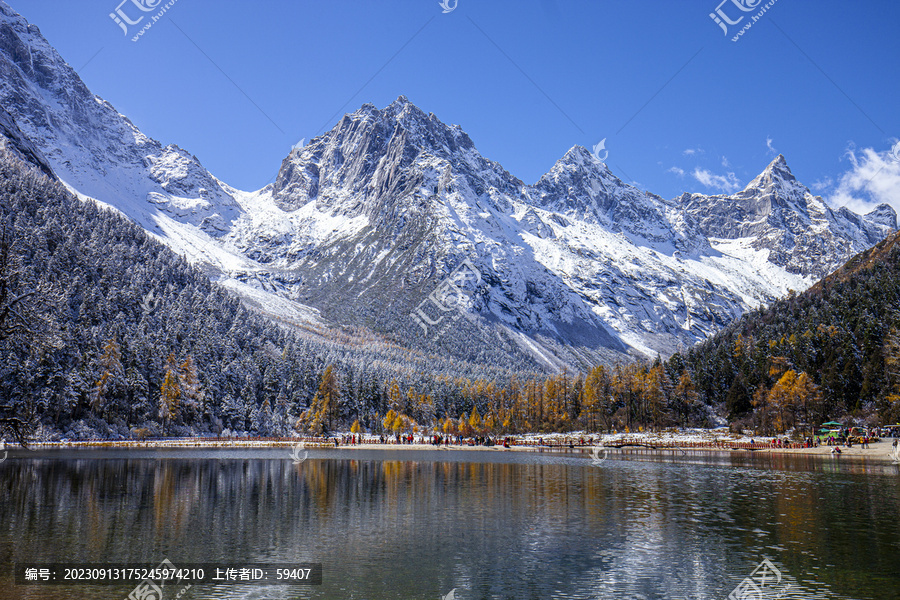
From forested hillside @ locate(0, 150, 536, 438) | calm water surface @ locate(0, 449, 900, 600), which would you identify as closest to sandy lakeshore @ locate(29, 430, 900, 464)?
forested hillside @ locate(0, 150, 536, 438)

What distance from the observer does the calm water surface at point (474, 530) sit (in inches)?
845

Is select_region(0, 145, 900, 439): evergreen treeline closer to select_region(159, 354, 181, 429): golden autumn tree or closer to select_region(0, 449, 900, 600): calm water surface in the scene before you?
select_region(159, 354, 181, 429): golden autumn tree

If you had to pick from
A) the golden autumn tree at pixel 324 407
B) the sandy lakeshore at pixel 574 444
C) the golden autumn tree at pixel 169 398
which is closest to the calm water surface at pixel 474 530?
the sandy lakeshore at pixel 574 444

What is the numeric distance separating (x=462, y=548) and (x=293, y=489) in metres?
22.6

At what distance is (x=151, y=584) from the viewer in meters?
20.8

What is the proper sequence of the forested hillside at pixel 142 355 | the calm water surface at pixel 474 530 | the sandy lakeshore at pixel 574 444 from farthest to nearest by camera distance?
the forested hillside at pixel 142 355, the sandy lakeshore at pixel 574 444, the calm water surface at pixel 474 530

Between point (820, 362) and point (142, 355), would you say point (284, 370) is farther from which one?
point (820, 362)

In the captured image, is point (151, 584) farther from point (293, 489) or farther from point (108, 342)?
point (108, 342)

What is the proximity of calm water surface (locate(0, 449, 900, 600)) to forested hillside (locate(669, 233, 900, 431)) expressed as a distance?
176 feet

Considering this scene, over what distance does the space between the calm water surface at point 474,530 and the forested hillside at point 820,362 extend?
2110 inches

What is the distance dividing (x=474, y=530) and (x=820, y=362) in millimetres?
107904

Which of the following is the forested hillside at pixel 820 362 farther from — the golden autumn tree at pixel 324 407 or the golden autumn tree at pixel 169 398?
the golden autumn tree at pixel 169 398

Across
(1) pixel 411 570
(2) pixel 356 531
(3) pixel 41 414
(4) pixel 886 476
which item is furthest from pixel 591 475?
(3) pixel 41 414

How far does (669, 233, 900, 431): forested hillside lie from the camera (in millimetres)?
98438
